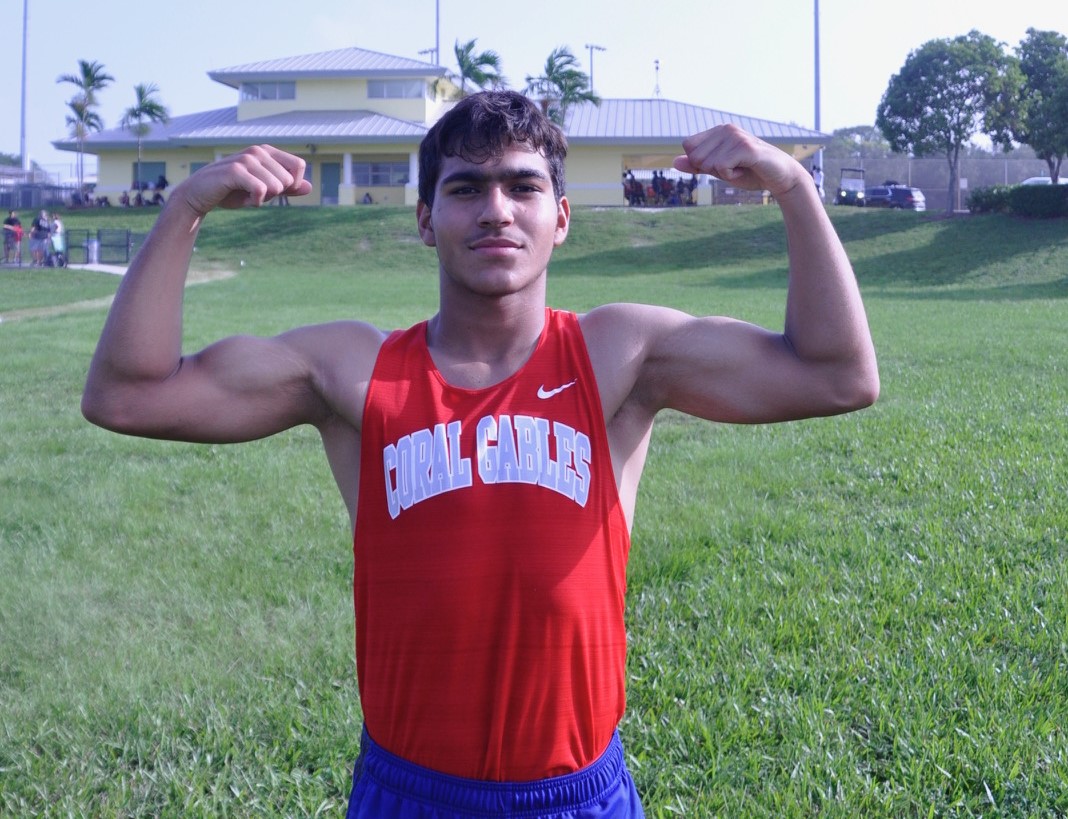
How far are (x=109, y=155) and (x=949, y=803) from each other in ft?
209

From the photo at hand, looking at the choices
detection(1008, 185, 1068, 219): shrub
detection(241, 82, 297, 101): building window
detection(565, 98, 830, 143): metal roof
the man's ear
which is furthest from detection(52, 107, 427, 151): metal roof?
the man's ear

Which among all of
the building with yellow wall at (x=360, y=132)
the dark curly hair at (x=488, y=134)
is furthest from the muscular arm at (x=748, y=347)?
the building with yellow wall at (x=360, y=132)

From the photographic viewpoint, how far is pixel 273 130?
→ 2180 inches

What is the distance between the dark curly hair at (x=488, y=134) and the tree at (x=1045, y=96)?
43375mm

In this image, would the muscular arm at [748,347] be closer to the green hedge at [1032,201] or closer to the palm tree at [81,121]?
the green hedge at [1032,201]

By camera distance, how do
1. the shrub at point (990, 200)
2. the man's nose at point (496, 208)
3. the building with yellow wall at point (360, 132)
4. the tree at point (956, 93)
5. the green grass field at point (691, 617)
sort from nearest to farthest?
the man's nose at point (496, 208)
the green grass field at point (691, 617)
the shrub at point (990, 200)
the tree at point (956, 93)
the building with yellow wall at point (360, 132)

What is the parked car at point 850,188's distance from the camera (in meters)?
51.3

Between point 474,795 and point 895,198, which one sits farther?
point 895,198

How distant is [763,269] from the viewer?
34.1m

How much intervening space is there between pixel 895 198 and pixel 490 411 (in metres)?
52.5

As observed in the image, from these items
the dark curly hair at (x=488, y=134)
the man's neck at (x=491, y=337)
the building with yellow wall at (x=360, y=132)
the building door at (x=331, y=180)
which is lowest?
the man's neck at (x=491, y=337)

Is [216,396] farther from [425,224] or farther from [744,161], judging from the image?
[744,161]

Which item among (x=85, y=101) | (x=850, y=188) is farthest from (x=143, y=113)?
(x=850, y=188)

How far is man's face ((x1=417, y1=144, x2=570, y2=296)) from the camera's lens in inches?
86.8
